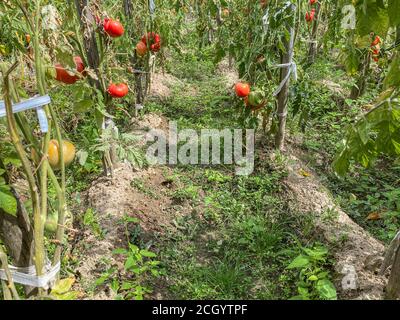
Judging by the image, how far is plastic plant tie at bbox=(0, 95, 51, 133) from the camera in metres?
1.07

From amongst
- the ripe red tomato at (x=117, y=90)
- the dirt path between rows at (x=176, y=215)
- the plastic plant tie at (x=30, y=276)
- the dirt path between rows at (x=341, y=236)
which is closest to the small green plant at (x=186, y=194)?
the dirt path between rows at (x=176, y=215)

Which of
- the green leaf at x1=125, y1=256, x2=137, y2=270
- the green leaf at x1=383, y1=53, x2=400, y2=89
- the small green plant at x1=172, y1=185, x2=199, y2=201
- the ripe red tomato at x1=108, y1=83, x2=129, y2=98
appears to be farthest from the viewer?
the small green plant at x1=172, y1=185, x2=199, y2=201

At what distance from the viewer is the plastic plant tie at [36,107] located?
107 cm

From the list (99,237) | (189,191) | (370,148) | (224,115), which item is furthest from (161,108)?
(370,148)

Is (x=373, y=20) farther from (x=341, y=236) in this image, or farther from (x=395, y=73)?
(x=341, y=236)

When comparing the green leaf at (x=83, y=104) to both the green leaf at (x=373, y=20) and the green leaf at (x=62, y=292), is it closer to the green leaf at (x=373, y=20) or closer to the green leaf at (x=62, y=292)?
the green leaf at (x=62, y=292)

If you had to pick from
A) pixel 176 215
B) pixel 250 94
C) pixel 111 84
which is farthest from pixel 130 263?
pixel 250 94

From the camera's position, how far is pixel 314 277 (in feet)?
5.72

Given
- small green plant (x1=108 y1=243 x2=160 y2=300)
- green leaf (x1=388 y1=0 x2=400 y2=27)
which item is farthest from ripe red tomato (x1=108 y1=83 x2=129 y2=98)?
green leaf (x1=388 y1=0 x2=400 y2=27)

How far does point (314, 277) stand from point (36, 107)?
1.28 meters
